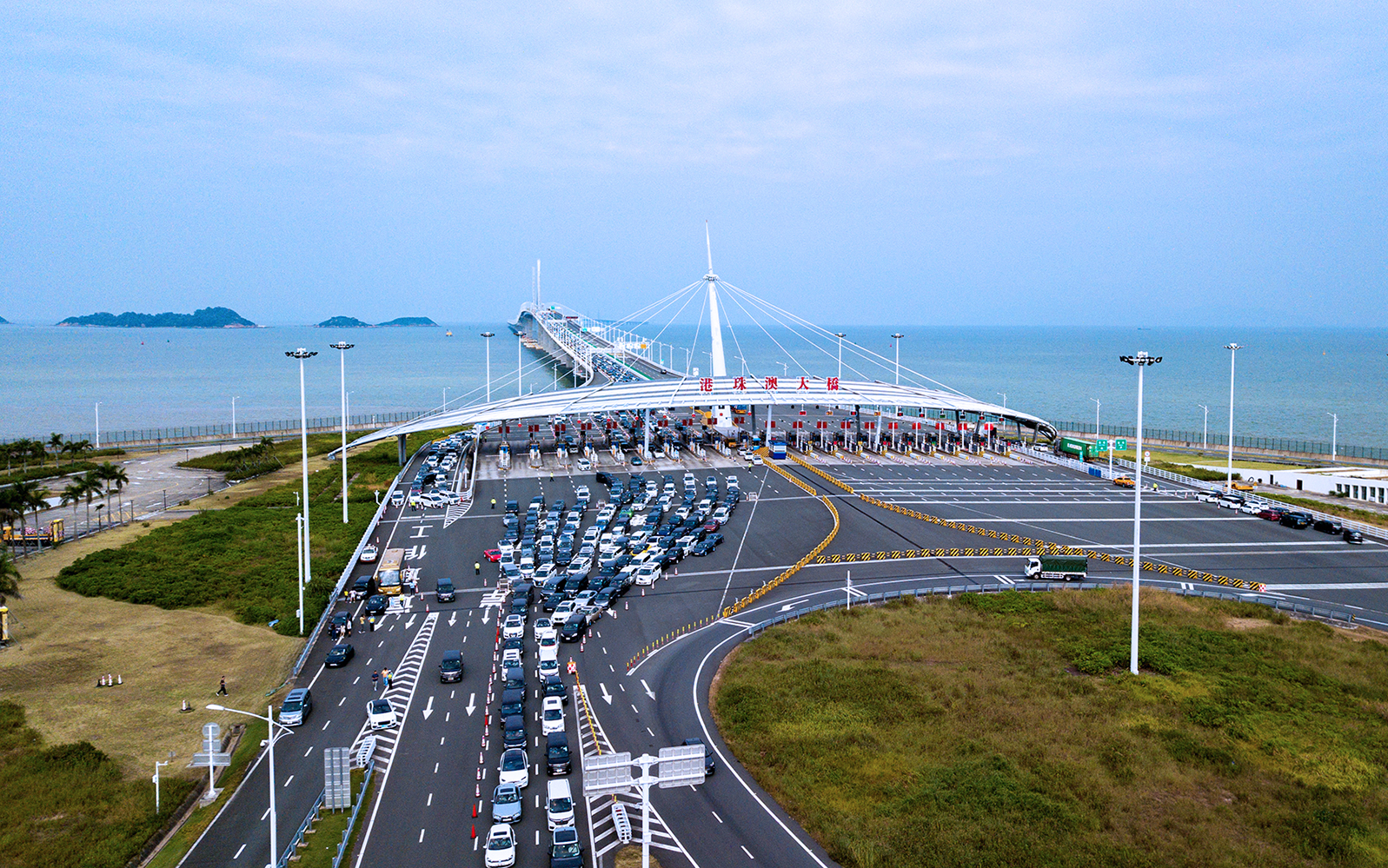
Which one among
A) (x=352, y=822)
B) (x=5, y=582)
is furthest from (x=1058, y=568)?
(x=5, y=582)

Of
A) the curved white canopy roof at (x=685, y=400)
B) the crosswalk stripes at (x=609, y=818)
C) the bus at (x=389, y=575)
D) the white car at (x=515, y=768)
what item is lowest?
the crosswalk stripes at (x=609, y=818)

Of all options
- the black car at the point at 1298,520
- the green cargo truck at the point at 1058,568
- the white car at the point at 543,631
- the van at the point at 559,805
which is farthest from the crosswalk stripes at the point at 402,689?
the black car at the point at 1298,520

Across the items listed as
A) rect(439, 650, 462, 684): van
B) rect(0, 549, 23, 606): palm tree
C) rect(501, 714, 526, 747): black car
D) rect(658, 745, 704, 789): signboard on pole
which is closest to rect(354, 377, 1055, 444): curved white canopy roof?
rect(0, 549, 23, 606): palm tree

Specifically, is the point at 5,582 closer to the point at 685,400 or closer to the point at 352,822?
the point at 352,822

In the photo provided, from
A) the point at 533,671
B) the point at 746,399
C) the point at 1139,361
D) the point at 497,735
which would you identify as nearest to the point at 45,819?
the point at 497,735

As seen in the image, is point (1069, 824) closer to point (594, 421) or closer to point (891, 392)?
point (891, 392)

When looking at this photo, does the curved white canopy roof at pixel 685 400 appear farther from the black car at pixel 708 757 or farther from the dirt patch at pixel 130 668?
the black car at pixel 708 757
